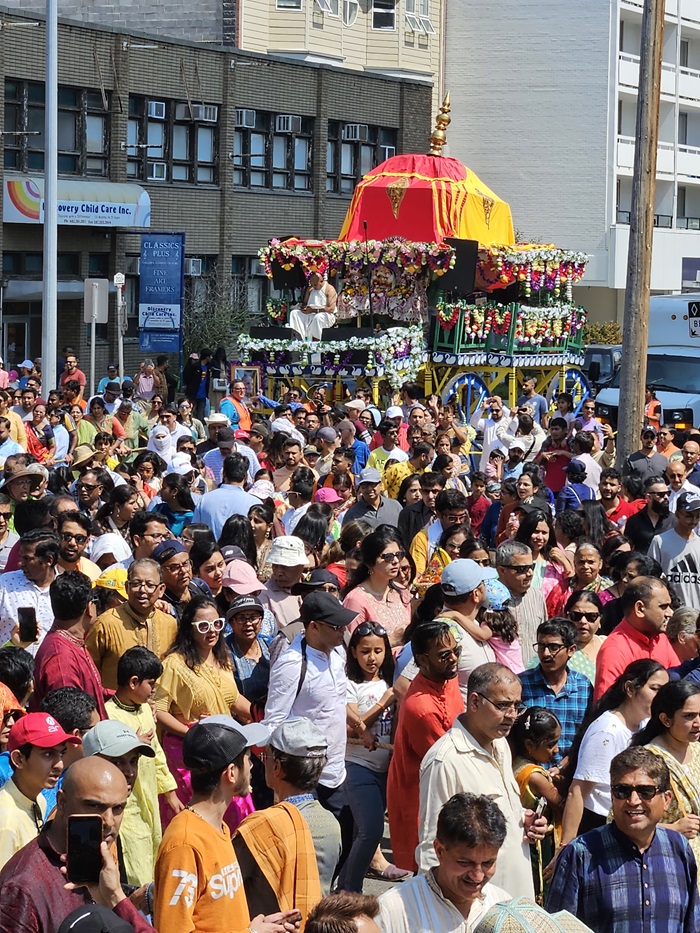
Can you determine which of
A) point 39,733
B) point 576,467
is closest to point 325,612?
point 39,733

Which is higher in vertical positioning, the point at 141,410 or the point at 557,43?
the point at 557,43

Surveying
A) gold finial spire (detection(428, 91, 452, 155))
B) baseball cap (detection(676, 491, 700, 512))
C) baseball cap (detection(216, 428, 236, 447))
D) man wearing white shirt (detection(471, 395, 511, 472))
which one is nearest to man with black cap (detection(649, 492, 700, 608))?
baseball cap (detection(676, 491, 700, 512))

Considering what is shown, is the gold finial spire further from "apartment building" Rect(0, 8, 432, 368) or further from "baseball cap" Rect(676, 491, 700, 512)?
"baseball cap" Rect(676, 491, 700, 512)

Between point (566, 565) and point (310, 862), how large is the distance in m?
4.96

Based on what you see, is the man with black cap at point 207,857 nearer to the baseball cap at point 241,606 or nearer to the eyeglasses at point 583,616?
the baseball cap at point 241,606

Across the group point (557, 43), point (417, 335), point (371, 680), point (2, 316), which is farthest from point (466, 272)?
point (557, 43)

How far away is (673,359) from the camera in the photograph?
77.4 feet

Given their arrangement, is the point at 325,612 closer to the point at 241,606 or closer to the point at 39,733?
the point at 241,606

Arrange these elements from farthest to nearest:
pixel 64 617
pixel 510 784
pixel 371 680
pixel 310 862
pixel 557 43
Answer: pixel 557 43 → pixel 371 680 → pixel 64 617 → pixel 510 784 → pixel 310 862

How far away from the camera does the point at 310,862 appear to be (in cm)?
504

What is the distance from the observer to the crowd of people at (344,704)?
471 centimetres

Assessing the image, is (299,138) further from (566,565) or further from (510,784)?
(510,784)

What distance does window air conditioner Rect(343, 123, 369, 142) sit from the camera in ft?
144

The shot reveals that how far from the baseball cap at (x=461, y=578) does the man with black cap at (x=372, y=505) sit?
11.7 ft
